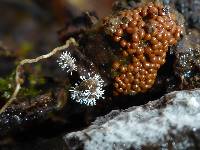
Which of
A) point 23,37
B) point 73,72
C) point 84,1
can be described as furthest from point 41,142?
point 84,1

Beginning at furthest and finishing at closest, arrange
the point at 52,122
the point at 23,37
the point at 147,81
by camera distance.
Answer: the point at 23,37 < the point at 52,122 < the point at 147,81

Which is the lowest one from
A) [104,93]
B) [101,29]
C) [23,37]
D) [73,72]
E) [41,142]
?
[41,142]

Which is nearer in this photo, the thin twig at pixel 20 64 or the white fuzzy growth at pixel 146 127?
the white fuzzy growth at pixel 146 127

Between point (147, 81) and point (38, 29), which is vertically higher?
point (38, 29)

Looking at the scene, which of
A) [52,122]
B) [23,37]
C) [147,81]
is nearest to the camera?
[147,81]

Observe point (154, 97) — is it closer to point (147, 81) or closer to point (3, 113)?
point (147, 81)

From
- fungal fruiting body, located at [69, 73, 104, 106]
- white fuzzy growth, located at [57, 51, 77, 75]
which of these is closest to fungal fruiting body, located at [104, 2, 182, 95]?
fungal fruiting body, located at [69, 73, 104, 106]

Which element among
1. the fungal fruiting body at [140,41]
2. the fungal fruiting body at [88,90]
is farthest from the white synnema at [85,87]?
the fungal fruiting body at [140,41]

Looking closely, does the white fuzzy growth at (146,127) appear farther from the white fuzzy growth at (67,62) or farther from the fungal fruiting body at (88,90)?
the white fuzzy growth at (67,62)
